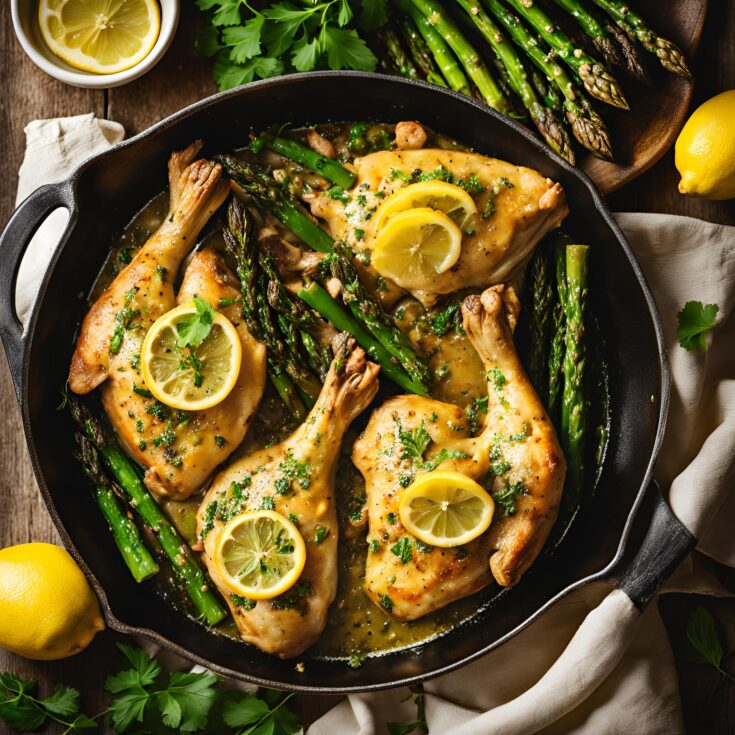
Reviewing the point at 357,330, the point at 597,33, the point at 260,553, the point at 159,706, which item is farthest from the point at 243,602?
the point at 597,33

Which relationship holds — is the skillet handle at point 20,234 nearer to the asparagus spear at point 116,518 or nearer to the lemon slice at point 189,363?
the asparagus spear at point 116,518

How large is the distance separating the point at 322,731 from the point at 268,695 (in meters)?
0.30

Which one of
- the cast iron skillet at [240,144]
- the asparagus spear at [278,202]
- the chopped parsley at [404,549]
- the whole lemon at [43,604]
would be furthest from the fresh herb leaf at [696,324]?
the whole lemon at [43,604]

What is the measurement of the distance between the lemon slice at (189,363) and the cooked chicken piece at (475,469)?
26.3 inches

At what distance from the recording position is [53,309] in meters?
3.73

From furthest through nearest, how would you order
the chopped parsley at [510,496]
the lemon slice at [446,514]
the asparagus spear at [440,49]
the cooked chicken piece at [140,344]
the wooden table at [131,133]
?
1. the wooden table at [131,133]
2. the asparagus spear at [440,49]
3. the cooked chicken piece at [140,344]
4. the chopped parsley at [510,496]
5. the lemon slice at [446,514]

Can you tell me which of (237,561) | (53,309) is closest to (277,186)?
(53,309)

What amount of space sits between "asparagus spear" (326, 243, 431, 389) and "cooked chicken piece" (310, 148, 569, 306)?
102mm

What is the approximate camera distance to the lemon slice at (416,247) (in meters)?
3.39

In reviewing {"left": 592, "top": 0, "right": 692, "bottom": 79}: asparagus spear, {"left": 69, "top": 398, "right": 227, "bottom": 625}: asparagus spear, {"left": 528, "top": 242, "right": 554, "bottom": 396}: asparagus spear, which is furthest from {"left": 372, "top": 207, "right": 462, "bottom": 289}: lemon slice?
{"left": 69, "top": 398, "right": 227, "bottom": 625}: asparagus spear

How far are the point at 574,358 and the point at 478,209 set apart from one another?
0.82 meters

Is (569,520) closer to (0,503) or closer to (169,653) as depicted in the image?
(169,653)

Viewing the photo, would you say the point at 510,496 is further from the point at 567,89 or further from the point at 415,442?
the point at 567,89

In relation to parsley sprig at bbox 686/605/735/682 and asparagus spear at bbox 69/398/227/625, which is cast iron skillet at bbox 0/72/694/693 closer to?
asparagus spear at bbox 69/398/227/625
